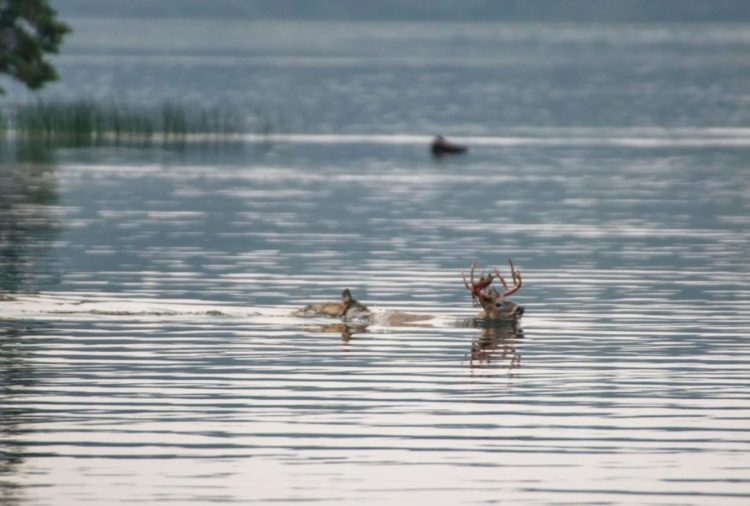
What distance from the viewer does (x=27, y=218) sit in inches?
1938

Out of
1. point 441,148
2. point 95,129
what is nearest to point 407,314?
point 441,148

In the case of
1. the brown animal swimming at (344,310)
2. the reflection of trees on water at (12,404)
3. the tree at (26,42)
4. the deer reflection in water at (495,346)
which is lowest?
the reflection of trees on water at (12,404)

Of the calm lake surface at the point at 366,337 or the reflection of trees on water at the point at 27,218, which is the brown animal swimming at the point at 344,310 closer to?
the calm lake surface at the point at 366,337

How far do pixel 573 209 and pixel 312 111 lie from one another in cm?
6886

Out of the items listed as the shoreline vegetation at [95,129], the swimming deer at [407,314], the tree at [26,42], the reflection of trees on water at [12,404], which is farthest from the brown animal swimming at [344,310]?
the shoreline vegetation at [95,129]

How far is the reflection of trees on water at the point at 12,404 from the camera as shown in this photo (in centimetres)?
1828

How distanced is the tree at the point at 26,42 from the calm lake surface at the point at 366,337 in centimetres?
295

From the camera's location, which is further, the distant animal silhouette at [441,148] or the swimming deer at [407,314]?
the distant animal silhouette at [441,148]

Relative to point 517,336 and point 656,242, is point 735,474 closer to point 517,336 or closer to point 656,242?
point 517,336

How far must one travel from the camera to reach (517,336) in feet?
95.1

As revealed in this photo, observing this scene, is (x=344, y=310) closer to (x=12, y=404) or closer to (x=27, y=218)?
(x=12, y=404)

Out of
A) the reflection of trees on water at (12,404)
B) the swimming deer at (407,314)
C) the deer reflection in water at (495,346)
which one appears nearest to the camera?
the reflection of trees on water at (12,404)

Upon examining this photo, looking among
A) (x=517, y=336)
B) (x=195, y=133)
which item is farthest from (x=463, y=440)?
(x=195, y=133)

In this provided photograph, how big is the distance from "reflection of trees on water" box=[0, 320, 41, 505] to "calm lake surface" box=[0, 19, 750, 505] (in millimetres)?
50
